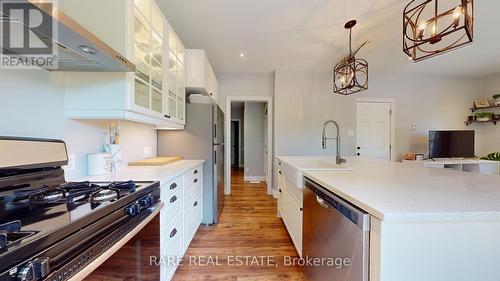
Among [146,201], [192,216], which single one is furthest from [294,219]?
[146,201]

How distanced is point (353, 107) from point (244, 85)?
2217mm

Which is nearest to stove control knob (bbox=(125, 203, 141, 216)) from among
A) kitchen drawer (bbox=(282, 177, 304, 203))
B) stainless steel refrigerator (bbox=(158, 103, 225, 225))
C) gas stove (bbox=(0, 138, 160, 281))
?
gas stove (bbox=(0, 138, 160, 281))

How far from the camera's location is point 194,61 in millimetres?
2762

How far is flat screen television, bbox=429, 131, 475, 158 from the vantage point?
4.13 meters

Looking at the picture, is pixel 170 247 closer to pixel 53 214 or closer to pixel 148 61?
pixel 53 214

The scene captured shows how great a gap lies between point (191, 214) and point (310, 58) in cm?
296

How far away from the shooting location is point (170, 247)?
5.25 feet

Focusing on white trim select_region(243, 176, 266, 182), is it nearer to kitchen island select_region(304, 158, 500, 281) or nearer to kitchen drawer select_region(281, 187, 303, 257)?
kitchen drawer select_region(281, 187, 303, 257)

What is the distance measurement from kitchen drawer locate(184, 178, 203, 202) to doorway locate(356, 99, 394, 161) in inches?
133

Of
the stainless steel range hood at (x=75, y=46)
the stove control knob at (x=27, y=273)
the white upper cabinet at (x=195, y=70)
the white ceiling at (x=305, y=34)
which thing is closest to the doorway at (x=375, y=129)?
the white ceiling at (x=305, y=34)

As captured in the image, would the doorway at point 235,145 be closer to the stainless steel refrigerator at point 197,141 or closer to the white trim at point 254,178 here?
the white trim at point 254,178

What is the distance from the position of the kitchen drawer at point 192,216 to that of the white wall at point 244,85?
88.2 inches

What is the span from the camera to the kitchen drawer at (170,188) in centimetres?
147

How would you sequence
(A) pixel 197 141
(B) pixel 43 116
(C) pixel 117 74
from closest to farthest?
(B) pixel 43 116 < (C) pixel 117 74 < (A) pixel 197 141
